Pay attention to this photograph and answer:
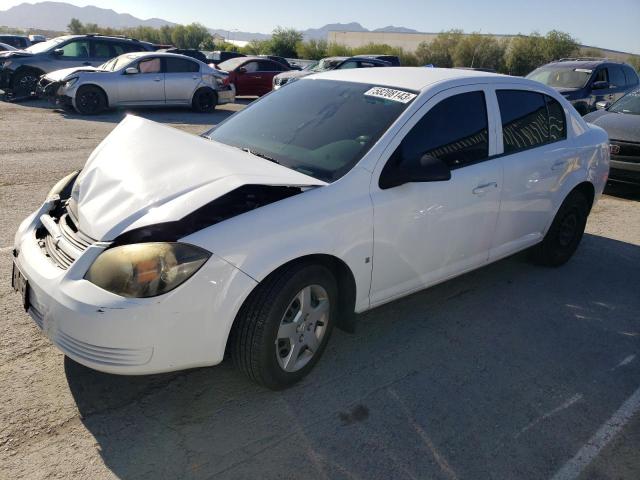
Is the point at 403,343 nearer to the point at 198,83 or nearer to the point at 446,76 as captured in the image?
the point at 446,76

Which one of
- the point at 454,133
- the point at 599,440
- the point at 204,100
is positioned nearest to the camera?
the point at 599,440

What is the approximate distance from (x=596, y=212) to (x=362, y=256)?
18.1 feet

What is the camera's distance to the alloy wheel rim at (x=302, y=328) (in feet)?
9.73

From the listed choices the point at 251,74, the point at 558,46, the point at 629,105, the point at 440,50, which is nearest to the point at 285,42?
the point at 440,50

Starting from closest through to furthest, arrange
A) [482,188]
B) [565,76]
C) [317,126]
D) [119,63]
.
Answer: [317,126] → [482,188] → [565,76] → [119,63]

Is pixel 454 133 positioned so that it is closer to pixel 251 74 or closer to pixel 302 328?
pixel 302 328

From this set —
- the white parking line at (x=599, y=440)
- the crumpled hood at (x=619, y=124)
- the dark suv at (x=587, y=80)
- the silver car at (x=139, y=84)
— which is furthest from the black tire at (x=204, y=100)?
the white parking line at (x=599, y=440)

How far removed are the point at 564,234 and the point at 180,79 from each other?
11.1m

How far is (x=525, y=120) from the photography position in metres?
4.39

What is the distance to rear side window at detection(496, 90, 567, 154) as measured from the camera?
4.17m

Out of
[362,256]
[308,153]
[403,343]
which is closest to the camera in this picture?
[362,256]

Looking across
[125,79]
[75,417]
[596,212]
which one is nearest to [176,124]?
[125,79]

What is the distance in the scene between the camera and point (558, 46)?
138ft

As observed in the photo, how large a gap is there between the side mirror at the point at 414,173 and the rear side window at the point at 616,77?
1159 centimetres
